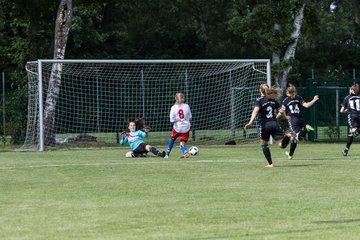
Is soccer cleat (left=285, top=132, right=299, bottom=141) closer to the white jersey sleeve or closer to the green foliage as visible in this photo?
the white jersey sleeve

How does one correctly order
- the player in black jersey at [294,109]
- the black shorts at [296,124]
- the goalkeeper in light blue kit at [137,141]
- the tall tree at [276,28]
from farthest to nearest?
the tall tree at [276,28] < the goalkeeper in light blue kit at [137,141] < the black shorts at [296,124] < the player in black jersey at [294,109]

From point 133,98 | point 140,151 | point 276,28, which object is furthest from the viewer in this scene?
point 276,28

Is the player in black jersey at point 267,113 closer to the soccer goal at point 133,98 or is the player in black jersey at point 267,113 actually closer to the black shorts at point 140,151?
the black shorts at point 140,151

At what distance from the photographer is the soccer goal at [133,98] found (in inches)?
1119

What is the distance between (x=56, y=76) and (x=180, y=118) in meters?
7.90

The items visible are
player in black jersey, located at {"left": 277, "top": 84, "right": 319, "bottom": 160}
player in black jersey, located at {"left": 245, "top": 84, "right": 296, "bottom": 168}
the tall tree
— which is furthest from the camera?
the tall tree

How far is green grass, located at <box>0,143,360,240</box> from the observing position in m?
9.41

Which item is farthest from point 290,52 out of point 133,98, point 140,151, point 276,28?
point 140,151

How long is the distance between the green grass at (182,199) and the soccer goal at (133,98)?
8287mm

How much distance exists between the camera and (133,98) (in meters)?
32.8

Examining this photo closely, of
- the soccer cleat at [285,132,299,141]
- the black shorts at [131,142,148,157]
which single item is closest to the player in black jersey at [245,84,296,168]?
the soccer cleat at [285,132,299,141]

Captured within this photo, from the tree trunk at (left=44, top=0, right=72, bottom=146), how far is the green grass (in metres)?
7.94

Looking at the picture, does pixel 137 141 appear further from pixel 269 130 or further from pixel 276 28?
pixel 276 28

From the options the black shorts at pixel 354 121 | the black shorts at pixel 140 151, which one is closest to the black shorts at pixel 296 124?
the black shorts at pixel 354 121
